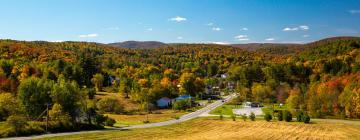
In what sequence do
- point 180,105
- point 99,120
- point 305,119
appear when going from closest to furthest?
1. point 99,120
2. point 305,119
3. point 180,105

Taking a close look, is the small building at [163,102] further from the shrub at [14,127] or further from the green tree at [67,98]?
the shrub at [14,127]

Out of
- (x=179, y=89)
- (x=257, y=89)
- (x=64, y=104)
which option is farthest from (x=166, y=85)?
(x=64, y=104)

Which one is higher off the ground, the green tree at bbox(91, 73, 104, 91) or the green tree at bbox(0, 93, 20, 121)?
the green tree at bbox(0, 93, 20, 121)

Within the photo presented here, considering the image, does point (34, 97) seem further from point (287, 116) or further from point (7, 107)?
point (287, 116)

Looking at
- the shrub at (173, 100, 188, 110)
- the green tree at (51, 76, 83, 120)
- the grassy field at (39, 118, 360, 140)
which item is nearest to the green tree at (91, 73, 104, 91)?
the shrub at (173, 100, 188, 110)

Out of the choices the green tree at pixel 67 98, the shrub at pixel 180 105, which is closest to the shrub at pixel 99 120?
the green tree at pixel 67 98

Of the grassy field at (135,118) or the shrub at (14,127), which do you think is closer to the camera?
the shrub at (14,127)

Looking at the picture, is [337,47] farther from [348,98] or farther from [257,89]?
[348,98]

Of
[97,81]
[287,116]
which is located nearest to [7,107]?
[287,116]

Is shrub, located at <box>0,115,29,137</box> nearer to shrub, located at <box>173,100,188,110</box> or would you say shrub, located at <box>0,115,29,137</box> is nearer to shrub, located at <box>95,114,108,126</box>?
shrub, located at <box>95,114,108,126</box>
